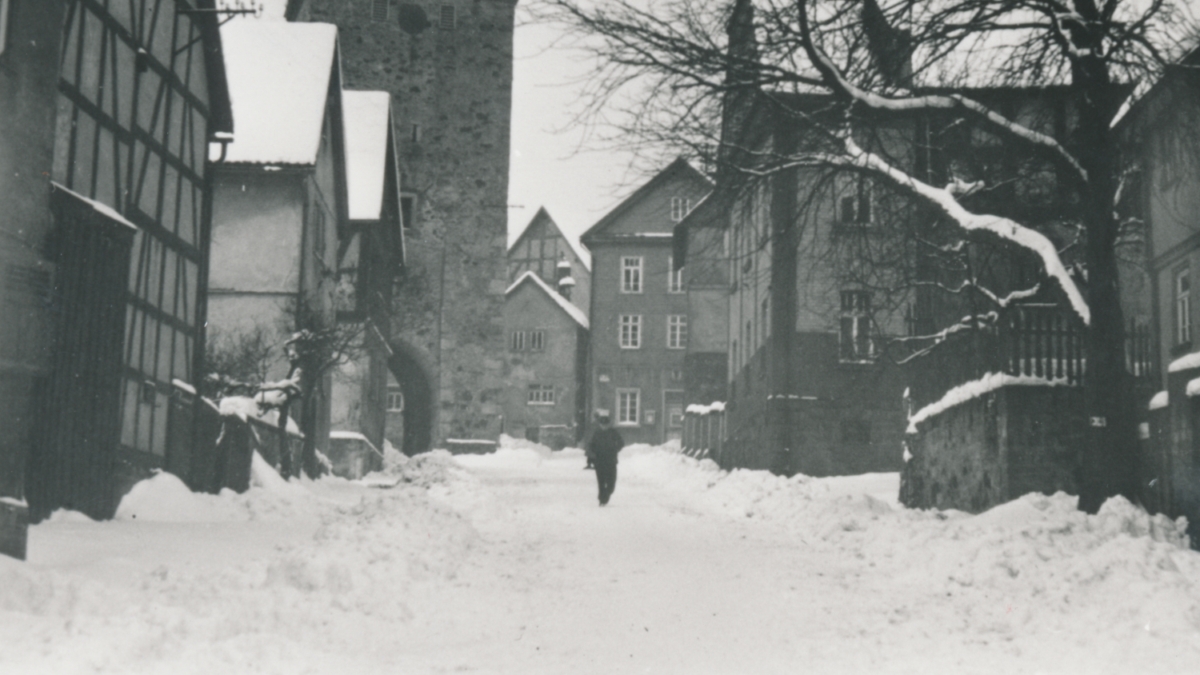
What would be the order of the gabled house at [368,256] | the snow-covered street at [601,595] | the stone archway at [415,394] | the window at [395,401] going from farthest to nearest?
the window at [395,401]
the stone archway at [415,394]
the gabled house at [368,256]
the snow-covered street at [601,595]

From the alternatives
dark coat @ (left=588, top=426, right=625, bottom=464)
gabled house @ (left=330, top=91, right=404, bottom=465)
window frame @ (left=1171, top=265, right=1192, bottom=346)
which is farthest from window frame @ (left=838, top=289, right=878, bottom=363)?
window frame @ (left=1171, top=265, right=1192, bottom=346)

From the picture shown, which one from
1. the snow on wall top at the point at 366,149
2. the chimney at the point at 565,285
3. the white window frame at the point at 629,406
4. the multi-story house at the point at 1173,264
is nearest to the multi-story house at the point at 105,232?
the multi-story house at the point at 1173,264

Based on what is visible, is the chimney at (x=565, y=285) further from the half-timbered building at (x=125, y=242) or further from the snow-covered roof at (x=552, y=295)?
the half-timbered building at (x=125, y=242)

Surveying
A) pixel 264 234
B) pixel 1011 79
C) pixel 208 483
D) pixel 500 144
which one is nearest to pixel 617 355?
pixel 500 144

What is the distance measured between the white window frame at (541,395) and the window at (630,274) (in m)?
7.06

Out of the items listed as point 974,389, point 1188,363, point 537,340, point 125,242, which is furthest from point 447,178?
point 1188,363

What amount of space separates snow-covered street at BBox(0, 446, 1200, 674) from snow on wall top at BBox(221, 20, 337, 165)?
39.1 ft

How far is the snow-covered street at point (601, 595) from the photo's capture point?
25.3 ft

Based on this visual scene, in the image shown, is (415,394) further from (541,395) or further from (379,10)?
(541,395)

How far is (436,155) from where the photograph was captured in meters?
48.5

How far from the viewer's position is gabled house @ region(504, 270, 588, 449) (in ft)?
245

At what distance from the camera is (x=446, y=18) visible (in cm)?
4944

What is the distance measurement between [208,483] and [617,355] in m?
53.7

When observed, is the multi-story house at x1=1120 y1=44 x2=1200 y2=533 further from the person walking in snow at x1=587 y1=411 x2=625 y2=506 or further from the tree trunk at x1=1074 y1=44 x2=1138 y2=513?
the person walking in snow at x1=587 y1=411 x2=625 y2=506
